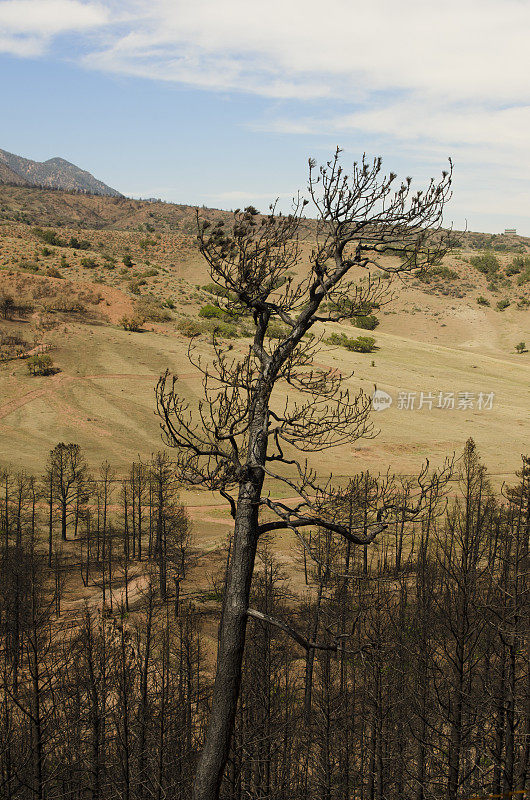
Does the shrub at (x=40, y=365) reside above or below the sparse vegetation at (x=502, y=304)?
below

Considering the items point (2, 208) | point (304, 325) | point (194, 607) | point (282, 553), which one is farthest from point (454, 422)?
point (2, 208)

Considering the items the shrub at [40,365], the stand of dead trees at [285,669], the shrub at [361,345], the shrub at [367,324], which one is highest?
the shrub at [367,324]

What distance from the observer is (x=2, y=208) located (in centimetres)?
15362

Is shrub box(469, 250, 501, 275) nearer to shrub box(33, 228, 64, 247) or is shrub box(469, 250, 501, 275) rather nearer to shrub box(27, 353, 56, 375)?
shrub box(33, 228, 64, 247)

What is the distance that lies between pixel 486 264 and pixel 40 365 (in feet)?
322

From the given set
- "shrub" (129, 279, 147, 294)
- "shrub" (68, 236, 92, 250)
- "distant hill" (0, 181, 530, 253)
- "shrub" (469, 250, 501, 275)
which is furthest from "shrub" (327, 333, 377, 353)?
"distant hill" (0, 181, 530, 253)

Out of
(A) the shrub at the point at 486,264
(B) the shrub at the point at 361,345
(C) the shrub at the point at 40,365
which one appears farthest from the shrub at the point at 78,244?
(A) the shrub at the point at 486,264

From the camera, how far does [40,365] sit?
203 ft

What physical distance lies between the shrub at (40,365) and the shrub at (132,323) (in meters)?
14.3

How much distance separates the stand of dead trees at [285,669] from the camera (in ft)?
51.5

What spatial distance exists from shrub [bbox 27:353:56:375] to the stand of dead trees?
19833mm

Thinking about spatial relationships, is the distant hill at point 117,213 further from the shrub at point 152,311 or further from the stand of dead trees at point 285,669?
the stand of dead trees at point 285,669

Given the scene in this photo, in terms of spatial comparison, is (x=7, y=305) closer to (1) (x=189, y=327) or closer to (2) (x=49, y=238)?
(1) (x=189, y=327)

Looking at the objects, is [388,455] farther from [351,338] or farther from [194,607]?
[351,338]
